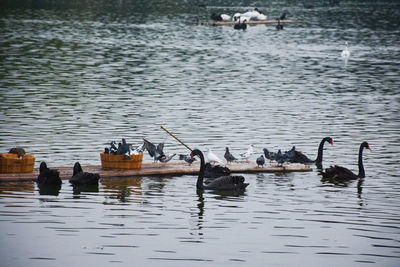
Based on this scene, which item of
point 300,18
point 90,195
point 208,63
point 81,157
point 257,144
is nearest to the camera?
point 90,195

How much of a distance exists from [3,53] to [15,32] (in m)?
15.2

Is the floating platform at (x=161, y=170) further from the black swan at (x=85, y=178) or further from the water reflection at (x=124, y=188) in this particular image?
the black swan at (x=85, y=178)

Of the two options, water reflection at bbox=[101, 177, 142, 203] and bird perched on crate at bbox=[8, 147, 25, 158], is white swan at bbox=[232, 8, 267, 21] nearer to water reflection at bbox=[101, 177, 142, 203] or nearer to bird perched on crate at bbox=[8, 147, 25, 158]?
water reflection at bbox=[101, 177, 142, 203]

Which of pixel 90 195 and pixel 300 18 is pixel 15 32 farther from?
pixel 90 195

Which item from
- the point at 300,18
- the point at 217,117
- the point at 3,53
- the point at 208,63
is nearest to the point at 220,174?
the point at 217,117

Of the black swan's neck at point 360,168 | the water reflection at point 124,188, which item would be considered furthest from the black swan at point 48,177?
the black swan's neck at point 360,168

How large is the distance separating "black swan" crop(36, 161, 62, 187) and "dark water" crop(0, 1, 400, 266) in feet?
1.10

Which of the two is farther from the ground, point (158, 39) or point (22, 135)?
point (158, 39)

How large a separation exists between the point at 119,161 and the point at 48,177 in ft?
7.87

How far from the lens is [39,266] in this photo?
14.5 m

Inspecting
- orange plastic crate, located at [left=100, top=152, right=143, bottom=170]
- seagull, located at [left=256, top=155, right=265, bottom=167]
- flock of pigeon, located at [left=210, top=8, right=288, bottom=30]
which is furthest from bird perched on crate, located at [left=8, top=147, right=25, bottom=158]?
flock of pigeon, located at [left=210, top=8, right=288, bottom=30]

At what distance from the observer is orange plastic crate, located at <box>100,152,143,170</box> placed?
839 inches

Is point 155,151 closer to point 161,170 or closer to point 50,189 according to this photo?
point 161,170

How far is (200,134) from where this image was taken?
1105 inches
